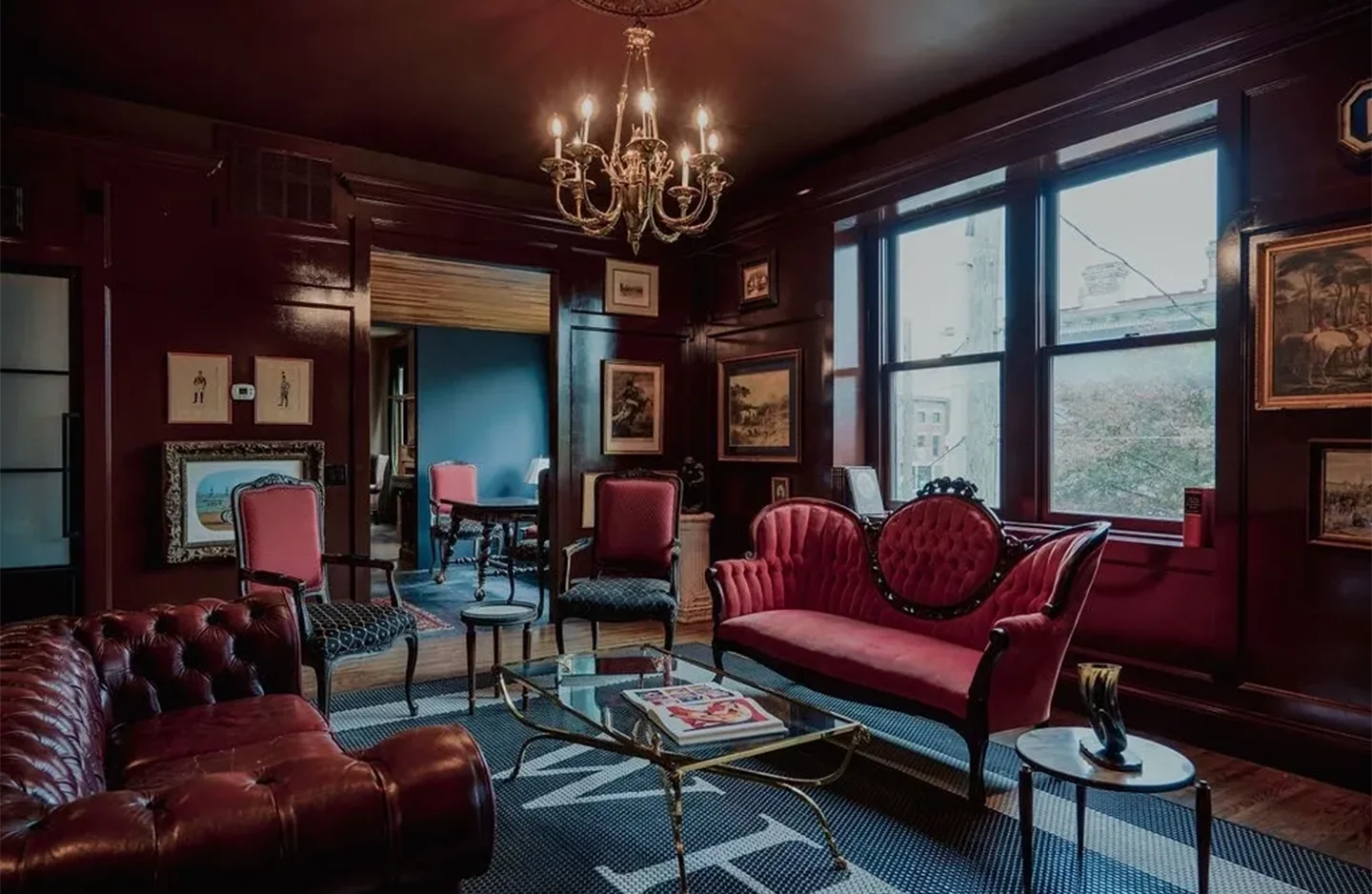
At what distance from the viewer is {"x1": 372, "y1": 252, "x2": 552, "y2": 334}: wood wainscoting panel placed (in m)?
7.23

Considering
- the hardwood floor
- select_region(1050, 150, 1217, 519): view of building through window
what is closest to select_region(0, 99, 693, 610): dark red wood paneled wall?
the hardwood floor

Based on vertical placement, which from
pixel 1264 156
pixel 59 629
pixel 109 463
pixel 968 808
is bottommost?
pixel 968 808

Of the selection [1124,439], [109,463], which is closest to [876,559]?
[1124,439]

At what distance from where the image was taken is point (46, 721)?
1617mm

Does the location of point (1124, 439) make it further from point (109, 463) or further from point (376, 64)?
point (109, 463)

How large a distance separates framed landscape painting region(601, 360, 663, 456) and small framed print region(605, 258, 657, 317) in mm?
407

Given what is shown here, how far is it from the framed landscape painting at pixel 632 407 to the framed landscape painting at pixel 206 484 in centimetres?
219

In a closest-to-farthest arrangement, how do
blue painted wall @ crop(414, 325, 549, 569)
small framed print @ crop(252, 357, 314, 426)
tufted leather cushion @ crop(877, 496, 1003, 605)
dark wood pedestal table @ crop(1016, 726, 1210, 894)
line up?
dark wood pedestal table @ crop(1016, 726, 1210, 894) → tufted leather cushion @ crop(877, 496, 1003, 605) → small framed print @ crop(252, 357, 314, 426) → blue painted wall @ crop(414, 325, 549, 569)

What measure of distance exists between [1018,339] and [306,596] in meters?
4.08

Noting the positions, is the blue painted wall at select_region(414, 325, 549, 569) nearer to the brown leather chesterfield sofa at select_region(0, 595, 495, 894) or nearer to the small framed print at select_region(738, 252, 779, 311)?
the small framed print at select_region(738, 252, 779, 311)

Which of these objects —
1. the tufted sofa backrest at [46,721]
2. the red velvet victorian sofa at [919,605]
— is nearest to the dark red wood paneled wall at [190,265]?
the tufted sofa backrest at [46,721]

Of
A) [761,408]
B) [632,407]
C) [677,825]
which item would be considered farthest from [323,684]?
[761,408]

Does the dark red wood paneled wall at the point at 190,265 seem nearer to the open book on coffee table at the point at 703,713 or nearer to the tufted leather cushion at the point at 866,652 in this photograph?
the tufted leather cushion at the point at 866,652

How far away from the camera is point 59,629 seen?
2.41 meters
